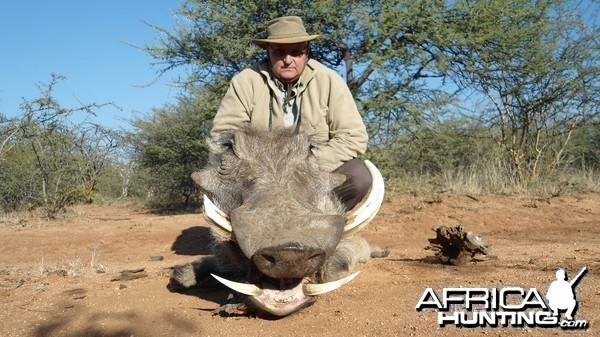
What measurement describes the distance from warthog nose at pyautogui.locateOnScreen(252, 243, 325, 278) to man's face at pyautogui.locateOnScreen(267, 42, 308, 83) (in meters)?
2.16

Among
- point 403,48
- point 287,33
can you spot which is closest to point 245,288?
point 287,33

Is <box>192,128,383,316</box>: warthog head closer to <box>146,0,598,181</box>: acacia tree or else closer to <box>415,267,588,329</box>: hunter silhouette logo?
<box>415,267,588,329</box>: hunter silhouette logo

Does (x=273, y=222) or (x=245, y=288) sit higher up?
(x=273, y=222)

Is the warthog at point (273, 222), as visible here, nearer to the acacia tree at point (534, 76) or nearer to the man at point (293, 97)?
the man at point (293, 97)

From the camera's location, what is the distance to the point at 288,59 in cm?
414

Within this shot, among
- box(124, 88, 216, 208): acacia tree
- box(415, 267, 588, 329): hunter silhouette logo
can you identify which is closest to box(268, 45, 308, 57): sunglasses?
box(415, 267, 588, 329): hunter silhouette logo

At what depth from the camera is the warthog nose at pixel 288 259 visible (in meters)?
2.25

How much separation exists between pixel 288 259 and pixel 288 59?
2.25 meters

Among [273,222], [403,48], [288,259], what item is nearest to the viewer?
[288,259]

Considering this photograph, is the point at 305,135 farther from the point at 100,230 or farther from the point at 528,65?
the point at 528,65

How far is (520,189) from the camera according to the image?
9148mm

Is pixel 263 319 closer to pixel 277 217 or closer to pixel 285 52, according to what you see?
pixel 277 217

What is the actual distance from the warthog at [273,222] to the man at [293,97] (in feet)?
2.22

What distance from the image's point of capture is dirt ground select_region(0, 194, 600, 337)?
270cm
